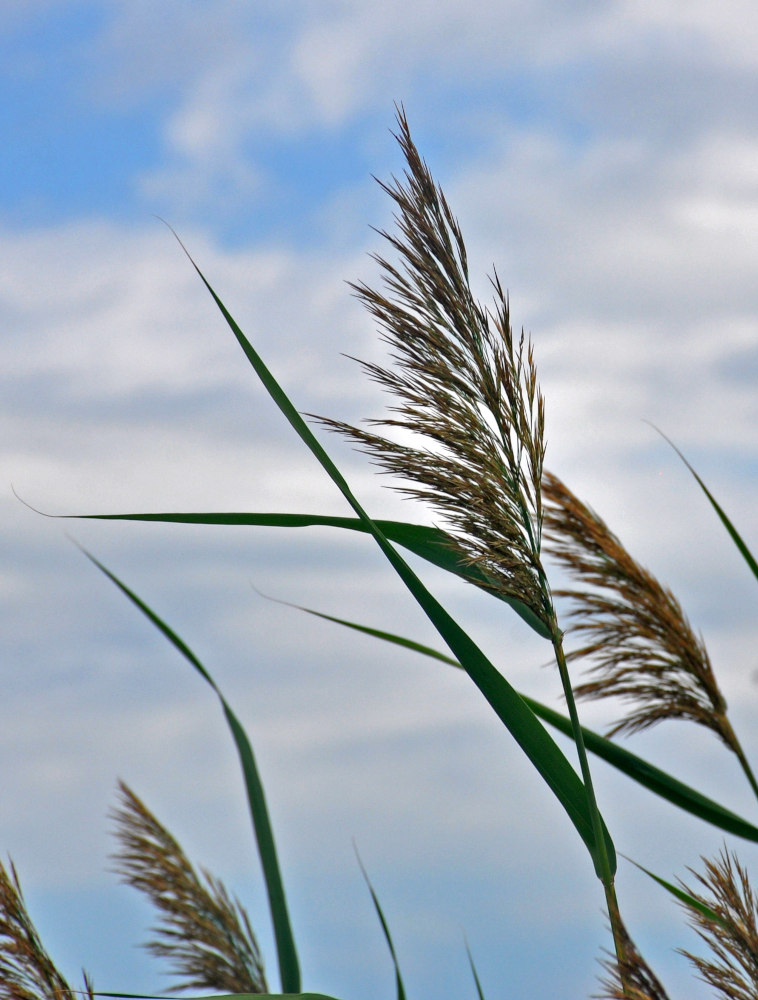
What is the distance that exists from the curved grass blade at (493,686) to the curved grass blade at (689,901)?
0.12m

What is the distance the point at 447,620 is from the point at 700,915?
516mm

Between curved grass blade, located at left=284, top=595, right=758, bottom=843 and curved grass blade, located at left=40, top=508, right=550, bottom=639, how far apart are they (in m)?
0.22

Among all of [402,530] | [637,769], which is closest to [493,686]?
[402,530]

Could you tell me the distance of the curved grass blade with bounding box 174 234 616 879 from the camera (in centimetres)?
138

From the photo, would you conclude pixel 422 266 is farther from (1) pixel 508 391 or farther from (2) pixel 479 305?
(1) pixel 508 391

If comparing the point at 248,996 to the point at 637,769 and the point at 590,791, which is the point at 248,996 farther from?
the point at 637,769

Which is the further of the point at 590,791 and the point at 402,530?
the point at 402,530

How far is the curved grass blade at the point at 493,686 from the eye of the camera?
138 centimetres

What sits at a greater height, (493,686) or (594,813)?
(493,686)

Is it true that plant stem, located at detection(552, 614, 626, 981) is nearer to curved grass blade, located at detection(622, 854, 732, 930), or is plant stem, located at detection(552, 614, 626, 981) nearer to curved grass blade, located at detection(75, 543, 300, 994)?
curved grass blade, located at detection(622, 854, 732, 930)

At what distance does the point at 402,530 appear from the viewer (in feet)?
5.24

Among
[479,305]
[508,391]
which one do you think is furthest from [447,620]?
[479,305]

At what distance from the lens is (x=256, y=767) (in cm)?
230

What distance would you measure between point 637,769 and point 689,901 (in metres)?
0.30
